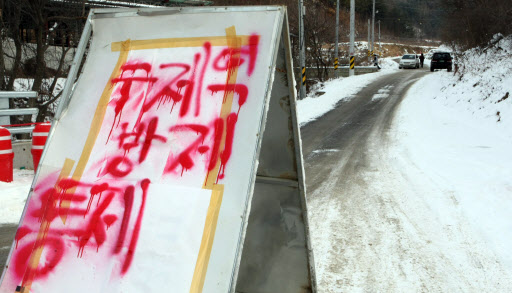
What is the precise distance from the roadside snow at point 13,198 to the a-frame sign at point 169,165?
4279 millimetres

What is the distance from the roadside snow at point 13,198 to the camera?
268 inches

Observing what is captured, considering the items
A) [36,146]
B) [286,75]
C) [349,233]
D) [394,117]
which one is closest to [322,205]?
[349,233]

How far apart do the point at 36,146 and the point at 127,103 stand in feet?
20.2

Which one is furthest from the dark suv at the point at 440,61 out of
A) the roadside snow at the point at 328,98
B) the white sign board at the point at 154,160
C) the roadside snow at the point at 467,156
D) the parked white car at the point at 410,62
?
the white sign board at the point at 154,160

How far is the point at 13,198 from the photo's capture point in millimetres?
7477

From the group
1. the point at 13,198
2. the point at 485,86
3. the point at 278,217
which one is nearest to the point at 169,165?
the point at 278,217

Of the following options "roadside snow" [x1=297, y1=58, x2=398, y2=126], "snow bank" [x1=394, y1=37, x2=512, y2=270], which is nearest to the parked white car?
"roadside snow" [x1=297, y1=58, x2=398, y2=126]

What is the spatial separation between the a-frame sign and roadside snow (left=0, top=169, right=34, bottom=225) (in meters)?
4.28

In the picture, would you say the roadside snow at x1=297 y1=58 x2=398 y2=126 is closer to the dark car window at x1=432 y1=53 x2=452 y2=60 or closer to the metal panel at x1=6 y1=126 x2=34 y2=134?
the dark car window at x1=432 y1=53 x2=452 y2=60

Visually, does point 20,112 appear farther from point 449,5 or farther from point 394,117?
point 449,5

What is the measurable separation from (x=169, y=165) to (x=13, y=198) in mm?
5671

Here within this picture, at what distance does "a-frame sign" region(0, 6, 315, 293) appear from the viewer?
2.59 meters

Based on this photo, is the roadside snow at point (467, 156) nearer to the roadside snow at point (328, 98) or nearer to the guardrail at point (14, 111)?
the roadside snow at point (328, 98)

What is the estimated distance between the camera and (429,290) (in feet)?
14.1
